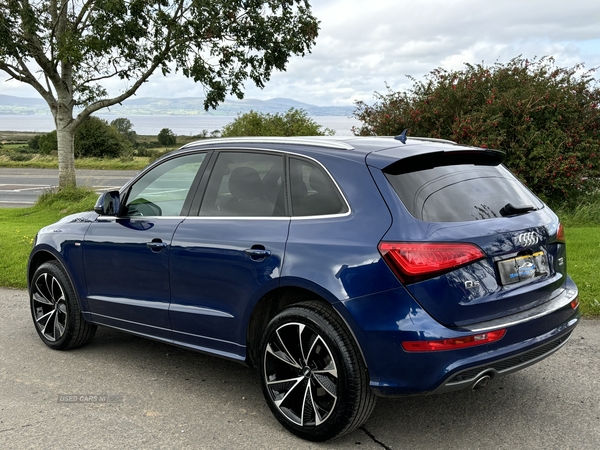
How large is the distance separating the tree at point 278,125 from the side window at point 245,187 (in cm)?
1646

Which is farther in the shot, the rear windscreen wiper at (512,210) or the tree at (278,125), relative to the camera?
the tree at (278,125)

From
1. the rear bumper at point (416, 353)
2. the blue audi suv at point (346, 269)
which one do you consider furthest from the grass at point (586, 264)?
the rear bumper at point (416, 353)

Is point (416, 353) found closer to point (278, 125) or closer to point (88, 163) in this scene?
point (278, 125)

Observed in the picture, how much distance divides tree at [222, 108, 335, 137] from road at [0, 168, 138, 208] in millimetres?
5493

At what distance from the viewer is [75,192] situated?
17.6 m

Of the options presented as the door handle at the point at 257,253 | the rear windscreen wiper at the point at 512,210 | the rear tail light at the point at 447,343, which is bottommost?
the rear tail light at the point at 447,343

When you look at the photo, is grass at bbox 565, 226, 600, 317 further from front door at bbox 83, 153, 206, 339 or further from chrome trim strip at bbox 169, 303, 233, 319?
front door at bbox 83, 153, 206, 339

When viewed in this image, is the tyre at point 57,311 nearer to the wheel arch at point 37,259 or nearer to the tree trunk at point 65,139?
the wheel arch at point 37,259

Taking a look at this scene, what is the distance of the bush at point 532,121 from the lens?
39.4 ft

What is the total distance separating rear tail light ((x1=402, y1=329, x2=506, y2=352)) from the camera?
10.7 ft

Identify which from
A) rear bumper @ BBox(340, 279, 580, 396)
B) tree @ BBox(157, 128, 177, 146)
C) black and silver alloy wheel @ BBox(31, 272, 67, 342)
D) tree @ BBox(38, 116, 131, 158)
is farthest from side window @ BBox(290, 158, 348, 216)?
tree @ BBox(157, 128, 177, 146)

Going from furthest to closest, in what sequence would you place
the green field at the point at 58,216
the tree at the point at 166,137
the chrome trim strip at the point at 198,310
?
the tree at the point at 166,137, the green field at the point at 58,216, the chrome trim strip at the point at 198,310

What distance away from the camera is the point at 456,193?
3680 mm

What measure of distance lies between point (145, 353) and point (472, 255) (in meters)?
3.18
